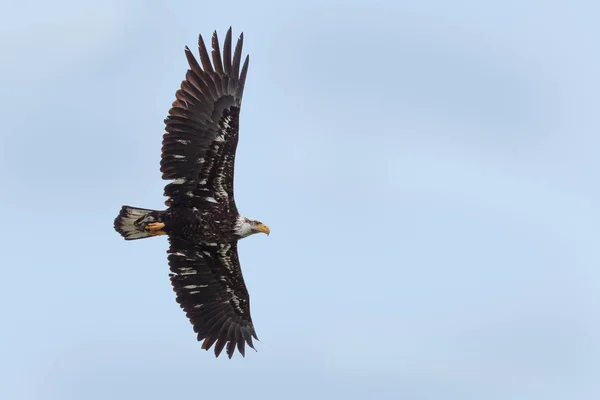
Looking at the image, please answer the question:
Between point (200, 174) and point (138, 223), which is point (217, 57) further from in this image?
point (138, 223)

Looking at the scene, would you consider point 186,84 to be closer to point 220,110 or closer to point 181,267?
point 220,110

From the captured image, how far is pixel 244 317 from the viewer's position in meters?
30.5

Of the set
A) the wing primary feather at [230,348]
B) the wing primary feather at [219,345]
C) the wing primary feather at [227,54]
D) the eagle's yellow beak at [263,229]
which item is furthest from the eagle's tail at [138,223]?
the wing primary feather at [227,54]

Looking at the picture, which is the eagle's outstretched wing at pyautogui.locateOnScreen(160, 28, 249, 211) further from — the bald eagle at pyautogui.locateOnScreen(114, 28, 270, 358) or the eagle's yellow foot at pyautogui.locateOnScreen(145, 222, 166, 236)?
the eagle's yellow foot at pyautogui.locateOnScreen(145, 222, 166, 236)

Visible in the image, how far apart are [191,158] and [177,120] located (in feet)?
2.92

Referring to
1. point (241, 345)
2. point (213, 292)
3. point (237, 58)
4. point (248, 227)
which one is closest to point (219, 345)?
point (241, 345)

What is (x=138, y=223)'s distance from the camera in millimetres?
28688

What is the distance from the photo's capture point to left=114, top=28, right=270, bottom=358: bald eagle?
92.3 ft

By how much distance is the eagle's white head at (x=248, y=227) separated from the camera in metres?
28.9

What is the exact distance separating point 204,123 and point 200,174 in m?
1.14

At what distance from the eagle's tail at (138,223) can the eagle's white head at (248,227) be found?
66.9 inches

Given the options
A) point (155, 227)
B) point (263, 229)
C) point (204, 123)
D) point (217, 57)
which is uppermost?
point (217, 57)

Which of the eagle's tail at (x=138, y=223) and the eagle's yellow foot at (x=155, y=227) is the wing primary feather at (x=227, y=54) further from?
the eagle's yellow foot at (x=155, y=227)

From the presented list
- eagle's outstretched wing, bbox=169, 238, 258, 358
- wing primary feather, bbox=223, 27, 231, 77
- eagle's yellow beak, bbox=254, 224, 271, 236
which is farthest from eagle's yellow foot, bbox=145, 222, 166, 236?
wing primary feather, bbox=223, 27, 231, 77
